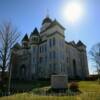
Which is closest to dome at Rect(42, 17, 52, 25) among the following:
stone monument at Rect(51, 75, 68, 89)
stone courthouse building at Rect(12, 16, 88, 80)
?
stone courthouse building at Rect(12, 16, 88, 80)

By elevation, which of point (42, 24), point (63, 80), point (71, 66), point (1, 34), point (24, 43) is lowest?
point (63, 80)

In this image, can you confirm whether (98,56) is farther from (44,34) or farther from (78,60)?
(44,34)

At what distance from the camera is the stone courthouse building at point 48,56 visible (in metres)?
53.2

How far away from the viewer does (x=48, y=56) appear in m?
54.8

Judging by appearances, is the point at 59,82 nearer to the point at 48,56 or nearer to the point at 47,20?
the point at 48,56

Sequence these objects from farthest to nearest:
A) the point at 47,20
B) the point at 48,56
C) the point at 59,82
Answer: the point at 47,20, the point at 48,56, the point at 59,82

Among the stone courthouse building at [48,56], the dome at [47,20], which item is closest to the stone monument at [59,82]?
the stone courthouse building at [48,56]

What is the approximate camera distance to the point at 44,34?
62.9m

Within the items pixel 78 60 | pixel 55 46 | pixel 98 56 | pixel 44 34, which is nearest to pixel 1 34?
pixel 55 46

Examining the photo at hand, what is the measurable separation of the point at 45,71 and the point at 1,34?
90.3ft

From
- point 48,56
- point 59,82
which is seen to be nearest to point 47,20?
point 48,56

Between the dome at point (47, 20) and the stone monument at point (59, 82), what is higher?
the dome at point (47, 20)

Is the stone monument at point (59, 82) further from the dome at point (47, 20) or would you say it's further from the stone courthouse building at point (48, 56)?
the dome at point (47, 20)

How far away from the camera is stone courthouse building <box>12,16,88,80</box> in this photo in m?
53.2
